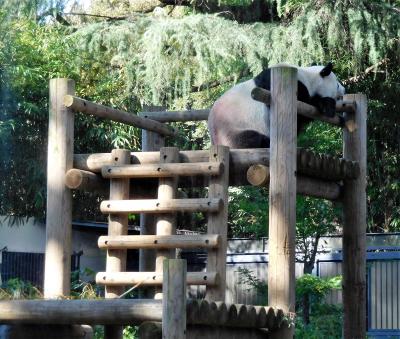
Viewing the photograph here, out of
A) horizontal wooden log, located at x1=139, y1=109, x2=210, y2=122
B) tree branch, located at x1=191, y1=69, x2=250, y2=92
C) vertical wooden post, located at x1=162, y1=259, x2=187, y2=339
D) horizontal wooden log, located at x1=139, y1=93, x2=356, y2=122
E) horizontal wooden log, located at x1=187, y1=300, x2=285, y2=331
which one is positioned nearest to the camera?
vertical wooden post, located at x1=162, y1=259, x2=187, y2=339

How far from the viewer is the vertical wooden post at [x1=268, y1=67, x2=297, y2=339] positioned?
248 inches

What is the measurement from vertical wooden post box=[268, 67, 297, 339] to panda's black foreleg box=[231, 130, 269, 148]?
73 cm

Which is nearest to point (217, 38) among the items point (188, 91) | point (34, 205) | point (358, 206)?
point (188, 91)

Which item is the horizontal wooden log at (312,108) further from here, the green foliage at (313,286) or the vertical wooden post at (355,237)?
the green foliage at (313,286)

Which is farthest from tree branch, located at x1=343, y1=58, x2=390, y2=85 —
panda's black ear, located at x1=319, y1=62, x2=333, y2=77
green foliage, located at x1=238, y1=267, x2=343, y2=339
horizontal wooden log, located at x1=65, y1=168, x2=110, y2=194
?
horizontal wooden log, located at x1=65, y1=168, x2=110, y2=194

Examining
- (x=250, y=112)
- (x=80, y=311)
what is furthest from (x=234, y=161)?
(x=80, y=311)

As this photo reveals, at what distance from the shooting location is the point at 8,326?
5.67m

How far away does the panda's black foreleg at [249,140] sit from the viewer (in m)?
7.14

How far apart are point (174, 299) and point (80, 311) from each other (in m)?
0.65

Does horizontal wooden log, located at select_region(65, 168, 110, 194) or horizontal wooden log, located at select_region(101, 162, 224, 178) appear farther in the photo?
horizontal wooden log, located at select_region(65, 168, 110, 194)

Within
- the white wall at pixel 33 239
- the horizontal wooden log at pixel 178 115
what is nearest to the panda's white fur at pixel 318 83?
the horizontal wooden log at pixel 178 115

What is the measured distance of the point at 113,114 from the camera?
710 centimetres

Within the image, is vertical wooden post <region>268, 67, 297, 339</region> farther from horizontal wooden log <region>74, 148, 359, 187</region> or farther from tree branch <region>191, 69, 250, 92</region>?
tree branch <region>191, 69, 250, 92</region>

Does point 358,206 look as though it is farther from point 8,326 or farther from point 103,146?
point 103,146
